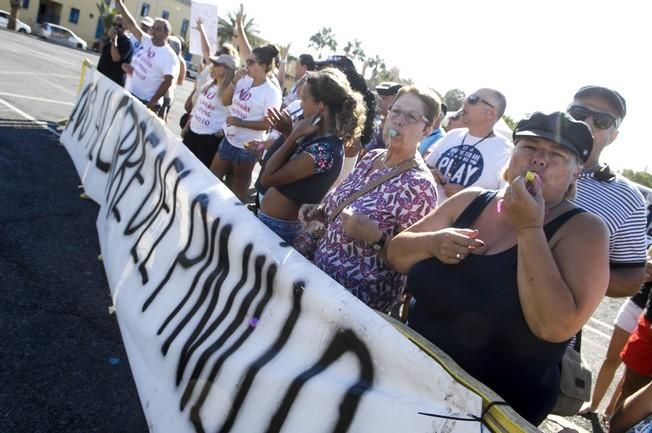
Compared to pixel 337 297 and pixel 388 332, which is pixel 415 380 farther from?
pixel 337 297

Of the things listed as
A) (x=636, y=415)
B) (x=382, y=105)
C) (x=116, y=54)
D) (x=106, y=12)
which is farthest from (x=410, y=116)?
(x=106, y=12)

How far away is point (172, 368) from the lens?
240cm

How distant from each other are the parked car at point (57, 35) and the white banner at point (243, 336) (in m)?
39.5

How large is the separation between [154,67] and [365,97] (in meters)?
3.70

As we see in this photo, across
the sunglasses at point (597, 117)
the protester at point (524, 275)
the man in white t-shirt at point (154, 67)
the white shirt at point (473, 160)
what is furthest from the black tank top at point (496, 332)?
the man in white t-shirt at point (154, 67)

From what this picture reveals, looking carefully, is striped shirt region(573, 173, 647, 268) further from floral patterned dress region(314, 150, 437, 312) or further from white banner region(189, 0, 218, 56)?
white banner region(189, 0, 218, 56)

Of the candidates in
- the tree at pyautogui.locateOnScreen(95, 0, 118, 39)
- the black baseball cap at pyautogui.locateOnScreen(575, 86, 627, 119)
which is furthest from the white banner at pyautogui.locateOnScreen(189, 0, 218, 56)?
the tree at pyautogui.locateOnScreen(95, 0, 118, 39)

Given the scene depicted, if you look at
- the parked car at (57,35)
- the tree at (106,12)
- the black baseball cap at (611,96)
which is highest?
the black baseball cap at (611,96)

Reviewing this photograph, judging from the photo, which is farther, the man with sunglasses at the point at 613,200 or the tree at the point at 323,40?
the tree at the point at 323,40

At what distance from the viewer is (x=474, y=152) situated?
3.71m

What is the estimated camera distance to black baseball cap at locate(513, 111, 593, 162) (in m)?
1.88

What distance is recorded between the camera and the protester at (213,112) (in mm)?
5863

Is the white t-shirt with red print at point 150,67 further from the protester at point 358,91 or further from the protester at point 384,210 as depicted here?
the protester at point 384,210

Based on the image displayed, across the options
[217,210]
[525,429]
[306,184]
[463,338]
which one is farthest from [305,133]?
[525,429]
